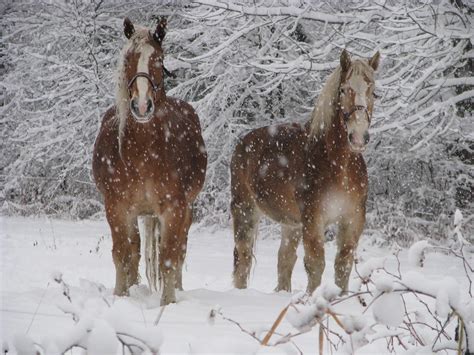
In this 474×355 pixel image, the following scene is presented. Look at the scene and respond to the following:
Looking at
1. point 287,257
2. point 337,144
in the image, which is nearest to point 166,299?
point 337,144

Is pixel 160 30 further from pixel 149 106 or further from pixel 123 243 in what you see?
pixel 123 243

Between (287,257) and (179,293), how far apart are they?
1.84m

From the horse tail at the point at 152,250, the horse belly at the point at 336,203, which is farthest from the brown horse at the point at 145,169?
the horse belly at the point at 336,203

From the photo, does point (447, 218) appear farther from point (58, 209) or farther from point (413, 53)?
point (58, 209)

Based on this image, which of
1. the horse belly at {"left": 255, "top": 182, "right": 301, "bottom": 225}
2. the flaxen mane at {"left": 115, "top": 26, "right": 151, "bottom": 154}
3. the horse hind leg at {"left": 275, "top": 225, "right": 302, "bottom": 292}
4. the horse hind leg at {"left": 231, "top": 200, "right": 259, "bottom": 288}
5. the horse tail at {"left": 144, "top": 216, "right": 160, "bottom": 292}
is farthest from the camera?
the horse hind leg at {"left": 231, "top": 200, "right": 259, "bottom": 288}

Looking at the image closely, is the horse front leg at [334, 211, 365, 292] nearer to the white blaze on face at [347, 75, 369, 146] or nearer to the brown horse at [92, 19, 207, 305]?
the white blaze on face at [347, 75, 369, 146]

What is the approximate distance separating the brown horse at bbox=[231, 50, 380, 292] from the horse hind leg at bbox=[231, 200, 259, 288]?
2.07 feet

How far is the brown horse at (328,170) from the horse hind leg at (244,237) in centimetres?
63

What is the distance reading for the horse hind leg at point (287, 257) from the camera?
642 cm

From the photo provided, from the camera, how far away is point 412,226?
10805 millimetres

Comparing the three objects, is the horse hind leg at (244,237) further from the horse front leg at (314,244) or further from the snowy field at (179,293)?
the horse front leg at (314,244)

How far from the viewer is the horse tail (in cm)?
505

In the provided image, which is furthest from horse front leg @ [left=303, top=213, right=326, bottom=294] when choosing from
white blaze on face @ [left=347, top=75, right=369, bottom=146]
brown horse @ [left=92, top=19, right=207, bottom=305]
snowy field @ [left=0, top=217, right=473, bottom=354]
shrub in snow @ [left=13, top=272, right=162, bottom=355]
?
shrub in snow @ [left=13, top=272, right=162, bottom=355]

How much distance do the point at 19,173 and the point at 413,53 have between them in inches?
410
